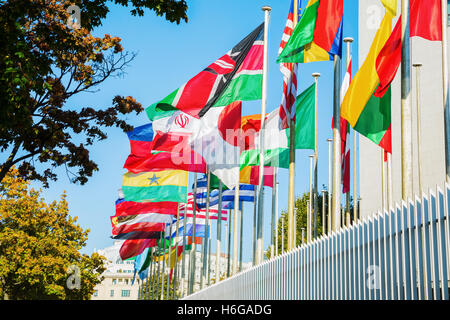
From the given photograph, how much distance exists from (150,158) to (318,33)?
13471 millimetres

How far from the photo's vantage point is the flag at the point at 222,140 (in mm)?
22484

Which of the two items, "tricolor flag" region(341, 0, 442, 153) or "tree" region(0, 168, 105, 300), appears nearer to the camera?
"tricolor flag" region(341, 0, 442, 153)

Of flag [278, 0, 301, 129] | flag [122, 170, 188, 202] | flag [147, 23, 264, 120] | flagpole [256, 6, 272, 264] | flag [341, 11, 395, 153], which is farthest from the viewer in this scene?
flag [122, 170, 188, 202]

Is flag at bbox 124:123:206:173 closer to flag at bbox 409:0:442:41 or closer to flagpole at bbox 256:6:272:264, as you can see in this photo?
flagpole at bbox 256:6:272:264

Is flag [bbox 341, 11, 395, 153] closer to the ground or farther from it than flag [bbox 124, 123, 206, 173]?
closer to the ground

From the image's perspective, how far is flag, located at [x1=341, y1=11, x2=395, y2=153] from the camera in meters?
15.0

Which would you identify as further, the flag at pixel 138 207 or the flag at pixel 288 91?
the flag at pixel 138 207

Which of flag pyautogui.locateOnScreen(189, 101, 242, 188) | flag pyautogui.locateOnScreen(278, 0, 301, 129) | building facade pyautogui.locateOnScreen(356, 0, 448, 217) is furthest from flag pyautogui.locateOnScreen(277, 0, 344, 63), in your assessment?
building facade pyautogui.locateOnScreen(356, 0, 448, 217)

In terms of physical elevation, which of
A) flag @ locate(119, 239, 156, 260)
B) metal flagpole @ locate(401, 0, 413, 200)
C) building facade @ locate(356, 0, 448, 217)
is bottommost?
metal flagpole @ locate(401, 0, 413, 200)

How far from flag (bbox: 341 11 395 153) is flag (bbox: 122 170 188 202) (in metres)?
17.0

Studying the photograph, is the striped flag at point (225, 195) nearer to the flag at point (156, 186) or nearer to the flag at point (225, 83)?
the flag at point (156, 186)

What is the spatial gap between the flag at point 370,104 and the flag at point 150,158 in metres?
11.5

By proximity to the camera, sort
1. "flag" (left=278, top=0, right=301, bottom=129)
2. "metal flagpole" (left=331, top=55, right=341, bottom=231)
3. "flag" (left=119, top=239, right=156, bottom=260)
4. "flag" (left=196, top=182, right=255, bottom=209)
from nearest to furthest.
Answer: "metal flagpole" (left=331, top=55, right=341, bottom=231) < "flag" (left=278, top=0, right=301, bottom=129) < "flag" (left=196, top=182, right=255, bottom=209) < "flag" (left=119, top=239, right=156, bottom=260)

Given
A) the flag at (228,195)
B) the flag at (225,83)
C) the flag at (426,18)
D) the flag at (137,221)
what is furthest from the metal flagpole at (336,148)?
the flag at (137,221)
